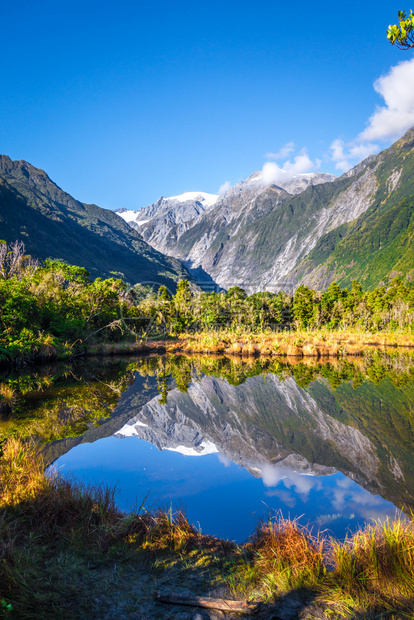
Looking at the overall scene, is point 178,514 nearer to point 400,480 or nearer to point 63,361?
point 400,480

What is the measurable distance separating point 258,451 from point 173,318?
3165 centimetres

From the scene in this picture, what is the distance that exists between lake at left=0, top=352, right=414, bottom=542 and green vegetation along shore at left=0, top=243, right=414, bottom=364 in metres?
5.56

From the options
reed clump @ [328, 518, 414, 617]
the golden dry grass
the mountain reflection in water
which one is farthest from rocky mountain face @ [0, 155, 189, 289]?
reed clump @ [328, 518, 414, 617]

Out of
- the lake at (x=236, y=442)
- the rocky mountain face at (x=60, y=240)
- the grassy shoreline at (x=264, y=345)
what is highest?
the rocky mountain face at (x=60, y=240)

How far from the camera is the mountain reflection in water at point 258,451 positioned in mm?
6031

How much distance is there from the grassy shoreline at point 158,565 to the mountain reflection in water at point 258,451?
1147mm

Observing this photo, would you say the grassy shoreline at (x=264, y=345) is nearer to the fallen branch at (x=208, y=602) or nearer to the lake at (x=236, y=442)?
the lake at (x=236, y=442)

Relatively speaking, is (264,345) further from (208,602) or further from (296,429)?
(208,602)

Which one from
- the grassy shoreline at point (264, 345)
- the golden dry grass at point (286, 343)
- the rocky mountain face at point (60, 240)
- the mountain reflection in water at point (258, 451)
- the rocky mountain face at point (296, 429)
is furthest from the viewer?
the rocky mountain face at point (60, 240)

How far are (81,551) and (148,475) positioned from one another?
12.0 ft

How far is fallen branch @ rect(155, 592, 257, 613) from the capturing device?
3084mm

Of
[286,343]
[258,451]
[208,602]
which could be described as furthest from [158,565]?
[286,343]

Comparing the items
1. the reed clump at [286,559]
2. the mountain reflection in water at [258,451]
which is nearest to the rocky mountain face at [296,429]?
the mountain reflection in water at [258,451]

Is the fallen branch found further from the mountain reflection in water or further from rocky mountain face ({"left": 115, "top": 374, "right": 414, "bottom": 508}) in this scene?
rocky mountain face ({"left": 115, "top": 374, "right": 414, "bottom": 508})
